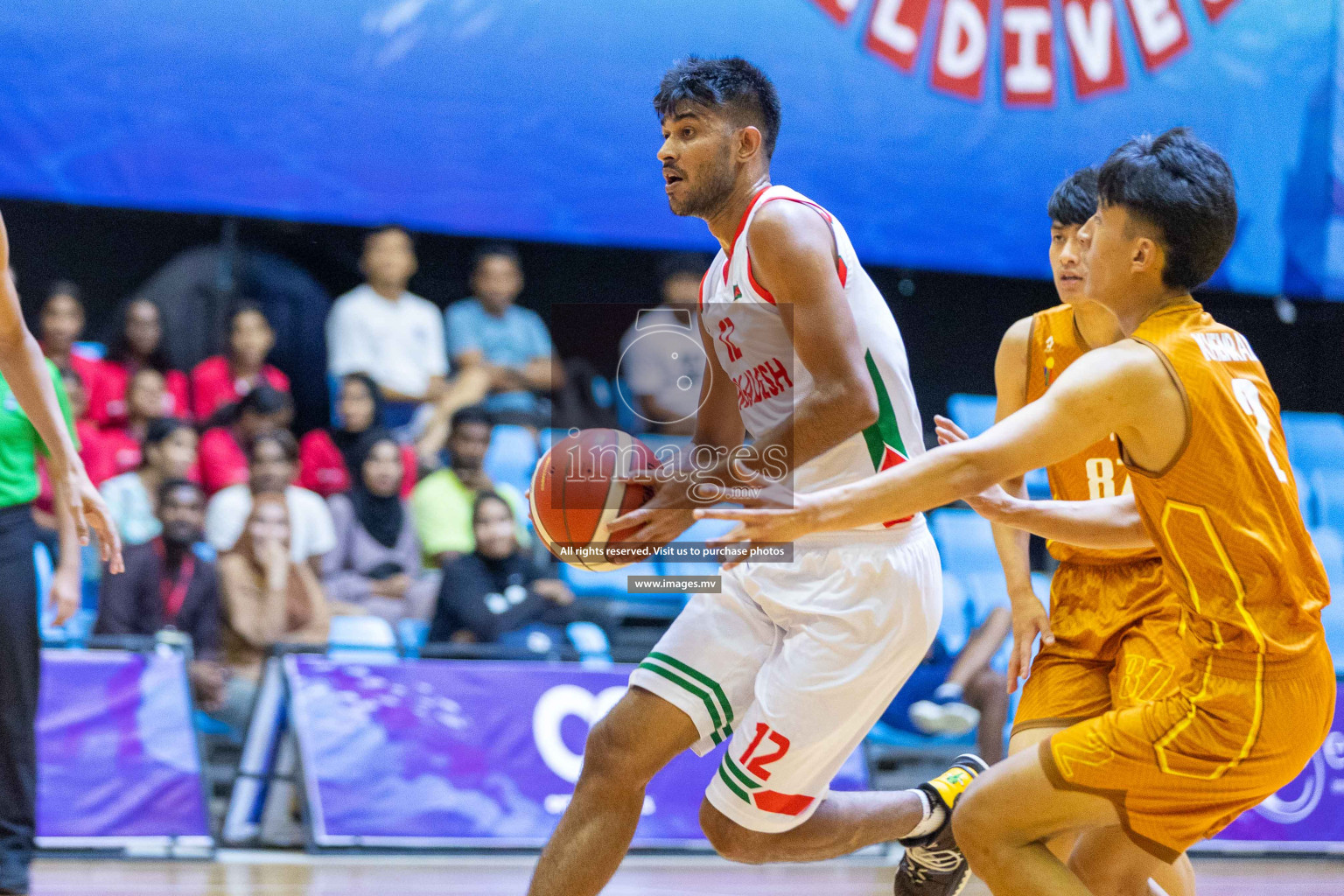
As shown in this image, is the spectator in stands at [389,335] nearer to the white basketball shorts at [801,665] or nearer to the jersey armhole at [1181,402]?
the white basketball shorts at [801,665]

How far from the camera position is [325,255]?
28.1 feet

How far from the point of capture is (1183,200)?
271cm

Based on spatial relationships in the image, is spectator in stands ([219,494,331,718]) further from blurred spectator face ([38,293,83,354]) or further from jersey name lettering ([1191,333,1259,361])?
jersey name lettering ([1191,333,1259,361])

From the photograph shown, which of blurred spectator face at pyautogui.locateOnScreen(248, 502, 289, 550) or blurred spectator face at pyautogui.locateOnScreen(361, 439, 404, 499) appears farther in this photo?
blurred spectator face at pyautogui.locateOnScreen(361, 439, 404, 499)

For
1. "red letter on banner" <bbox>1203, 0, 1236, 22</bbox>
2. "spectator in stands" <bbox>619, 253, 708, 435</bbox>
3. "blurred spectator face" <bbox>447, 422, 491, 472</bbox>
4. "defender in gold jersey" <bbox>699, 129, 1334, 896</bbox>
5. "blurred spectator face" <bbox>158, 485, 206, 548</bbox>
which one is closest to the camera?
"defender in gold jersey" <bbox>699, 129, 1334, 896</bbox>

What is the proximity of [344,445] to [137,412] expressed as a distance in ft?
3.43

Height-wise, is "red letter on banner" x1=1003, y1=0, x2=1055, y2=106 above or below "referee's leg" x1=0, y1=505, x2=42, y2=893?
above

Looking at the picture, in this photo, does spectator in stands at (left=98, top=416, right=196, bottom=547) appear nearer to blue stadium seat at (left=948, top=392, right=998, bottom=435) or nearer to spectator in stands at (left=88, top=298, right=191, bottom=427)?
spectator in stands at (left=88, top=298, right=191, bottom=427)

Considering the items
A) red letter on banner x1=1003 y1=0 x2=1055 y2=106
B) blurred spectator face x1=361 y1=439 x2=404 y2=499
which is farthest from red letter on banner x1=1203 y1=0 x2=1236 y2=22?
blurred spectator face x1=361 y1=439 x2=404 y2=499

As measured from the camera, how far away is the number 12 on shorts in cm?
327

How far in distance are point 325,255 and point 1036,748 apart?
6.68 metres

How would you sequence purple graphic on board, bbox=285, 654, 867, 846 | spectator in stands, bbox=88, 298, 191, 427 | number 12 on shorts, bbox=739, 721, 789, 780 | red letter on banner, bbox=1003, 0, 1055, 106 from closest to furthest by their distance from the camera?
number 12 on shorts, bbox=739, 721, 789, 780, purple graphic on board, bbox=285, 654, 867, 846, spectator in stands, bbox=88, 298, 191, 427, red letter on banner, bbox=1003, 0, 1055, 106

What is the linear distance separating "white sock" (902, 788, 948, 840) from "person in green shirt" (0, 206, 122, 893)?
2166 millimetres

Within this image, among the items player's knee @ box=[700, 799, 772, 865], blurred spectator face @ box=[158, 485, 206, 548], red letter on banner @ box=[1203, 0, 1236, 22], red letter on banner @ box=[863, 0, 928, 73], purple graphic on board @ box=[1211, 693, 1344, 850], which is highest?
red letter on banner @ box=[1203, 0, 1236, 22]
